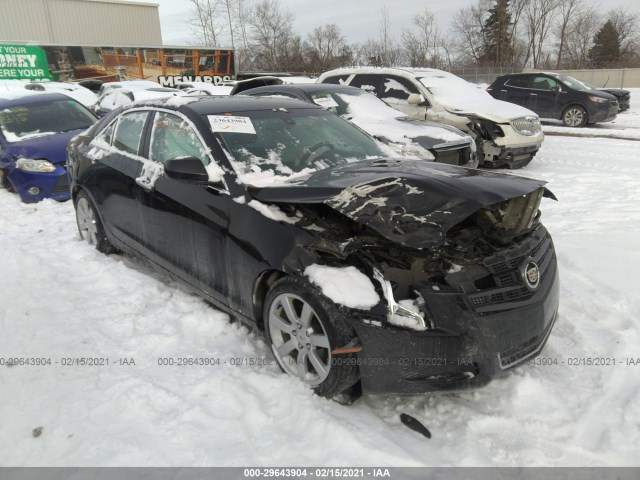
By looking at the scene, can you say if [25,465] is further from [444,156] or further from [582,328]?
[444,156]

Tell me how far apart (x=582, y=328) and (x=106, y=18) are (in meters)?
41.1

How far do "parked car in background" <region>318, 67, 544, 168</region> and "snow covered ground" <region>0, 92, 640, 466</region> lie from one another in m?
4.33

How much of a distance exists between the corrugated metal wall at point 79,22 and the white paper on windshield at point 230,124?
35889mm

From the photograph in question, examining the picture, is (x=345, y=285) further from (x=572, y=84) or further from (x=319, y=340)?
(x=572, y=84)

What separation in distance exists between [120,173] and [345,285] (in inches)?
106

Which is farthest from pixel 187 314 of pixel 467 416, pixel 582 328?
pixel 582 328

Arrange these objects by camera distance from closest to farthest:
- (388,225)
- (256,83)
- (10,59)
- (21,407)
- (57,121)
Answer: (388,225)
(21,407)
(57,121)
(256,83)
(10,59)

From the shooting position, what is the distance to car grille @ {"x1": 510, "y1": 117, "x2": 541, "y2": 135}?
8312 millimetres

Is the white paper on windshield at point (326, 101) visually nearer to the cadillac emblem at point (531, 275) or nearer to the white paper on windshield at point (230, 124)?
the white paper on windshield at point (230, 124)

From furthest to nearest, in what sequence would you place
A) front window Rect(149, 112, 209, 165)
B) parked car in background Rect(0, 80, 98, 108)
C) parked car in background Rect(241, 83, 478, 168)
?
parked car in background Rect(0, 80, 98, 108)
parked car in background Rect(241, 83, 478, 168)
front window Rect(149, 112, 209, 165)

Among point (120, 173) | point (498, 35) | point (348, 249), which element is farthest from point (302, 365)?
point (498, 35)

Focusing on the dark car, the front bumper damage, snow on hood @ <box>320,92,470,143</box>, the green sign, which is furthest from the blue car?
the green sign

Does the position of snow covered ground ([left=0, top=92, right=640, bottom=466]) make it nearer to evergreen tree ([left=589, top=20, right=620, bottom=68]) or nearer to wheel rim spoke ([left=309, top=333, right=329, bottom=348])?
wheel rim spoke ([left=309, top=333, right=329, bottom=348])

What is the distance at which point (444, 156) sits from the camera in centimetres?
658
